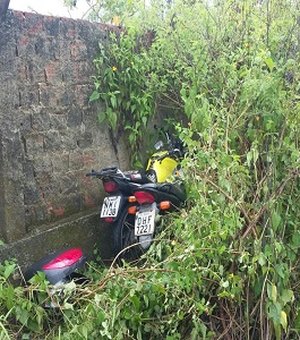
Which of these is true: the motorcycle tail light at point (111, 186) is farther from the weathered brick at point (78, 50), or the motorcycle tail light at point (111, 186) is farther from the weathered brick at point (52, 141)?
the weathered brick at point (78, 50)

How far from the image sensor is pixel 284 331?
2.42m

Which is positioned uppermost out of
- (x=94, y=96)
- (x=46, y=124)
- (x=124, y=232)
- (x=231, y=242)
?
(x=94, y=96)

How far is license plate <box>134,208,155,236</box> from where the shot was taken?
11.0 ft

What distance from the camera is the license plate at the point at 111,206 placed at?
3600 millimetres

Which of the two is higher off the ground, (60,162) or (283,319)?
(60,162)

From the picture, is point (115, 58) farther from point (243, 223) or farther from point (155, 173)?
point (243, 223)

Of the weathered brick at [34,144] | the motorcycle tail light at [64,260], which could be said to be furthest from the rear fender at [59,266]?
the weathered brick at [34,144]

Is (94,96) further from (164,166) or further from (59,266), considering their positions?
(59,266)

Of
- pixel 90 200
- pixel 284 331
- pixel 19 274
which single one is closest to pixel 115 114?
pixel 90 200

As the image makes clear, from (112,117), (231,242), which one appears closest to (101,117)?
(112,117)

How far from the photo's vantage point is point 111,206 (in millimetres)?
3627

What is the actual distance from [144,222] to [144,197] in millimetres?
180

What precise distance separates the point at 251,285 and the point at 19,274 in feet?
5.28

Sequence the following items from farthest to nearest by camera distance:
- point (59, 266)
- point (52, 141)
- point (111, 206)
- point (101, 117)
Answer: point (101, 117), point (52, 141), point (111, 206), point (59, 266)
